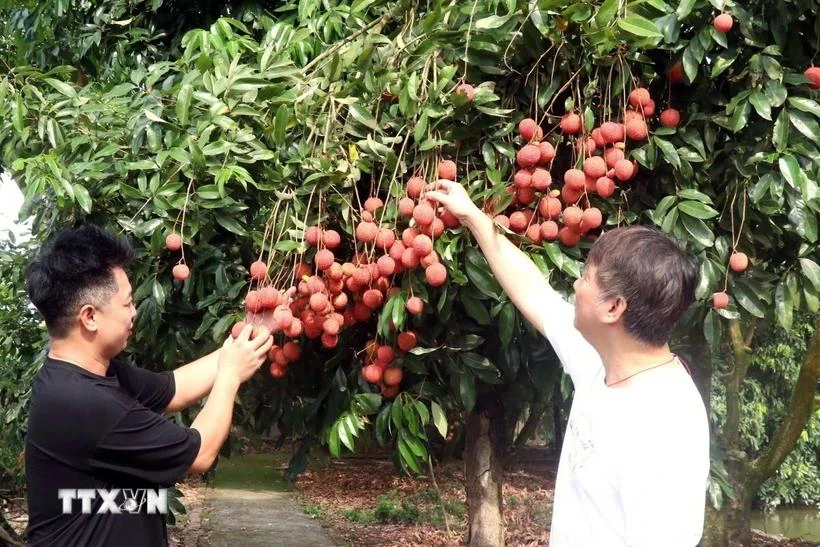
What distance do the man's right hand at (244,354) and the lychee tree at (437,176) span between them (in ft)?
0.18

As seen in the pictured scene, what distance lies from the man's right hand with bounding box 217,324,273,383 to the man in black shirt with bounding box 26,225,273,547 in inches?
4.2

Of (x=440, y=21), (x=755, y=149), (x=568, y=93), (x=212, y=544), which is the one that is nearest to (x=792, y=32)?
(x=755, y=149)

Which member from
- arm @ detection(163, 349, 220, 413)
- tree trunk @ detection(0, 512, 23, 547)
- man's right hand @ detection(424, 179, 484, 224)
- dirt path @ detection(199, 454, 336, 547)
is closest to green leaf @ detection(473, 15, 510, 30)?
man's right hand @ detection(424, 179, 484, 224)

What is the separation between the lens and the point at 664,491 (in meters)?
1.21

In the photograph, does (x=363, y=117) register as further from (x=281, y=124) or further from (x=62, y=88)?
(x=62, y=88)

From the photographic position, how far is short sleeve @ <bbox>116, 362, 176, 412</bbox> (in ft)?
5.86

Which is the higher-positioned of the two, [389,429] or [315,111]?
[315,111]

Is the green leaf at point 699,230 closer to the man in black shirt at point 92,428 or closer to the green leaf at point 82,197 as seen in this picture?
the man in black shirt at point 92,428

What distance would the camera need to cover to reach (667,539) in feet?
3.92

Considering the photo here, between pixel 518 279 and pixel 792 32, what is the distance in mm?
762

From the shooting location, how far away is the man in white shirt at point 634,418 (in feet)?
4.01

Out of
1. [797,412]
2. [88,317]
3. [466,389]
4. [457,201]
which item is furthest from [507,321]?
[797,412]

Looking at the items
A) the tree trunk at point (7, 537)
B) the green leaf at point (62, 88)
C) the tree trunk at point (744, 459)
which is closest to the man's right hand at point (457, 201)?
the green leaf at point (62, 88)

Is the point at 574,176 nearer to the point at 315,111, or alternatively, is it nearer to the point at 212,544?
the point at 315,111
